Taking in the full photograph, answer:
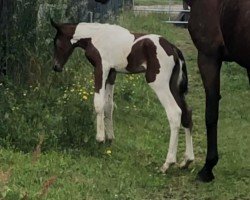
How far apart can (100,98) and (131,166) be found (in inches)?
34.6

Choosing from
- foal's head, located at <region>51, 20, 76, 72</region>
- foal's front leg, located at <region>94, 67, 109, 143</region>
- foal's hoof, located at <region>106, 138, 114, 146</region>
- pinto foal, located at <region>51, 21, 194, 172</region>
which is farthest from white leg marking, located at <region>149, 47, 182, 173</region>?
foal's head, located at <region>51, 20, 76, 72</region>

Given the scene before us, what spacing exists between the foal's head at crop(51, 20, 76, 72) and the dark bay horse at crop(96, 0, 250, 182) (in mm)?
1565

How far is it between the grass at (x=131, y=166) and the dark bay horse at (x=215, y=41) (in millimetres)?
378

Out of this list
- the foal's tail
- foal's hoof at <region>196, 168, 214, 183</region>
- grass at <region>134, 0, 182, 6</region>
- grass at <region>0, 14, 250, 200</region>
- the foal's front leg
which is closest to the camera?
grass at <region>0, 14, 250, 200</region>

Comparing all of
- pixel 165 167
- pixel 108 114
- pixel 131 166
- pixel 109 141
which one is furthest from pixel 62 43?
pixel 165 167

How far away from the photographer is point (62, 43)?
26.1 ft

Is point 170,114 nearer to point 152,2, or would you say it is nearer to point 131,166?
point 131,166

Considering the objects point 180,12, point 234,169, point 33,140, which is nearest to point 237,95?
point 234,169

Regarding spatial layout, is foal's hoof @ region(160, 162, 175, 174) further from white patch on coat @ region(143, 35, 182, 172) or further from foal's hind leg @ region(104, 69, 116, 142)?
foal's hind leg @ region(104, 69, 116, 142)

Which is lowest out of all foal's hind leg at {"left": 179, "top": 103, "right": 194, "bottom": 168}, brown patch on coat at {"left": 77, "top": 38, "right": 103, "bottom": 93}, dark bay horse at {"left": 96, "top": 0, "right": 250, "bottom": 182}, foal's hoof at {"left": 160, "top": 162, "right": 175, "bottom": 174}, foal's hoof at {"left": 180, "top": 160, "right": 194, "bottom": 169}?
foal's hoof at {"left": 180, "top": 160, "right": 194, "bottom": 169}

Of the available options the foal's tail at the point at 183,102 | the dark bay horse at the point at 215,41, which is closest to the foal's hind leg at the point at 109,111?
the foal's tail at the point at 183,102

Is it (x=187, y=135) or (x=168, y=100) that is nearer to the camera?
(x=168, y=100)

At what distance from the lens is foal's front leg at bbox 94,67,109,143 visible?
758 centimetres

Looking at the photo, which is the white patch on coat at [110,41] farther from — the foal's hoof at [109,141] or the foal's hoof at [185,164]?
the foal's hoof at [185,164]
